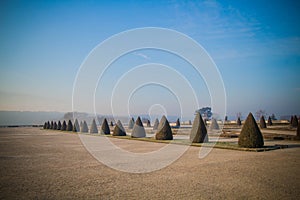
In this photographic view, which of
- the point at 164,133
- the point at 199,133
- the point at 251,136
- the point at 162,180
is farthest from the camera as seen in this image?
the point at 164,133

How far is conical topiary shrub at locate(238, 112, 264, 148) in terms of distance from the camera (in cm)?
1502

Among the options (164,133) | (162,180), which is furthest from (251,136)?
(162,180)

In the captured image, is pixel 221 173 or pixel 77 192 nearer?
pixel 77 192

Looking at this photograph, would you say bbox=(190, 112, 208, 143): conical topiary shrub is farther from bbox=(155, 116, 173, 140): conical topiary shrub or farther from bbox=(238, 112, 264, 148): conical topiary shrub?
bbox=(238, 112, 264, 148): conical topiary shrub

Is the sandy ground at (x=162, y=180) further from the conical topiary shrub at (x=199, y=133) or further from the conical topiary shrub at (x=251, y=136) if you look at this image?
the conical topiary shrub at (x=199, y=133)

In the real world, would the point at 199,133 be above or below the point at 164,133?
above

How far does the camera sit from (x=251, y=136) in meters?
15.1

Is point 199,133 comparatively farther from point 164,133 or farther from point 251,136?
point 251,136

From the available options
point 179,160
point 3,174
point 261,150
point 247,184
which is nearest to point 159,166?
point 179,160

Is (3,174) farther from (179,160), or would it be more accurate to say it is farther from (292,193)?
(292,193)

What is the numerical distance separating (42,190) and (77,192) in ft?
3.70

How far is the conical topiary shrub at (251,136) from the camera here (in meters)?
15.0

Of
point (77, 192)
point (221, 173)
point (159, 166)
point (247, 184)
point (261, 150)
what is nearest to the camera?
point (77, 192)

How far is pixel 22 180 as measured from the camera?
8.14 m
